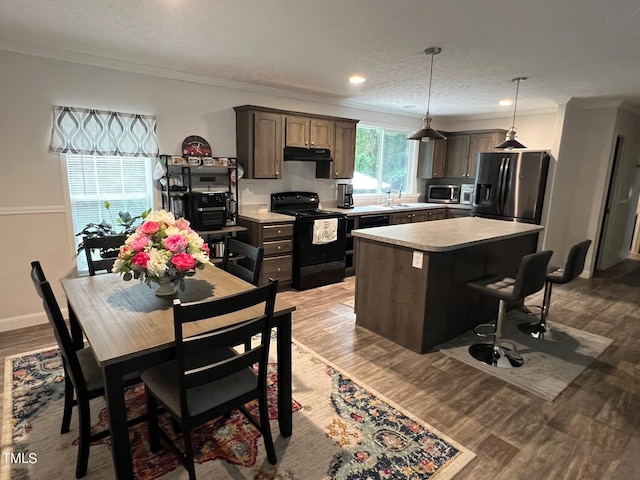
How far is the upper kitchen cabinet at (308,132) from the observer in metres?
4.54

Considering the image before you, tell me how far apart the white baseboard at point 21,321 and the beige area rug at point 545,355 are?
370 centimetres

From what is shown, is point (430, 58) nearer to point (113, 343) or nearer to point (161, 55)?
point (161, 55)

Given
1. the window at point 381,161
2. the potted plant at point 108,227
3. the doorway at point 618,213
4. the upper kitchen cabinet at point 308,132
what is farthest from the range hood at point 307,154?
the doorway at point 618,213

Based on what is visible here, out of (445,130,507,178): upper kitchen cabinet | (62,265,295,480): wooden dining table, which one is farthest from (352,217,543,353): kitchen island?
(445,130,507,178): upper kitchen cabinet

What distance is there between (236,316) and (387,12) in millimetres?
2017

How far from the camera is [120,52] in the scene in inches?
127

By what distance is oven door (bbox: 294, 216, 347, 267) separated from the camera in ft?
14.4

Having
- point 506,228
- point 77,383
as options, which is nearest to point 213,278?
point 77,383

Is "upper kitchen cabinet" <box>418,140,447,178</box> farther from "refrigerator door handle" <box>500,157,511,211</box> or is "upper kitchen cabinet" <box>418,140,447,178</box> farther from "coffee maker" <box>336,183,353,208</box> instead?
"coffee maker" <box>336,183,353,208</box>

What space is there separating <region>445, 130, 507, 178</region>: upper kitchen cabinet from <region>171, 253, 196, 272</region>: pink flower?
18.3 feet

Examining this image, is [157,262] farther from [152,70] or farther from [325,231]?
[325,231]

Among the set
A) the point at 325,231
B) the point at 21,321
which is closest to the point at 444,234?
the point at 325,231

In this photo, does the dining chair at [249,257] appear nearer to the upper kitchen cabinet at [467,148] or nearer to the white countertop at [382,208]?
the white countertop at [382,208]

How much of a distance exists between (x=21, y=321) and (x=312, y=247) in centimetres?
298
